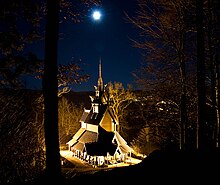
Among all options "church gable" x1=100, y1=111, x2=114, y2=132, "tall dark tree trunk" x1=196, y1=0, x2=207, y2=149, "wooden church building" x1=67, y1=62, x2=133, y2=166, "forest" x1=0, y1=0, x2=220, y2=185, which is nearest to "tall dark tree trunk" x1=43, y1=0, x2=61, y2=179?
"forest" x1=0, y1=0, x2=220, y2=185

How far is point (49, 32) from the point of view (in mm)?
7172

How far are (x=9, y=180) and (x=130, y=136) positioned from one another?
29750 mm

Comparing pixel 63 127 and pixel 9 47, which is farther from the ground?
pixel 9 47

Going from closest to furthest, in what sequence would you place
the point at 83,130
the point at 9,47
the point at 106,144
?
the point at 9,47 < the point at 106,144 < the point at 83,130

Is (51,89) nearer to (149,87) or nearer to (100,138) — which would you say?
(149,87)

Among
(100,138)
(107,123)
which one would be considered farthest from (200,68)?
(107,123)

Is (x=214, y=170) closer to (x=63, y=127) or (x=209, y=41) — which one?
(x=209, y=41)

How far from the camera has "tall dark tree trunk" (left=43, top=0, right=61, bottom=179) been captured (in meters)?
7.07

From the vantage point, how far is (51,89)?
278 inches

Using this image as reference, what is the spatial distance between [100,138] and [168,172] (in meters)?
27.2

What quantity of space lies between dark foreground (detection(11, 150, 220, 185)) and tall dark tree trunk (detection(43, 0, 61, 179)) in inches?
23.0

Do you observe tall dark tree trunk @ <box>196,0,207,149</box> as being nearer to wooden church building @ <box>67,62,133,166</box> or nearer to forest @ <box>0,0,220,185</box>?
forest @ <box>0,0,220,185</box>

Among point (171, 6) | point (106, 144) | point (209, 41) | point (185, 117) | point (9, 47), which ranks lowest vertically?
point (106, 144)

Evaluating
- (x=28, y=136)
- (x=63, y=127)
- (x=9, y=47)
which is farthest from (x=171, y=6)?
(x=63, y=127)
